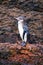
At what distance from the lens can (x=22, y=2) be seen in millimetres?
13297

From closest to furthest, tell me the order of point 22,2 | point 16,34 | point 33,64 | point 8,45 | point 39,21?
point 33,64 → point 8,45 → point 16,34 → point 39,21 → point 22,2

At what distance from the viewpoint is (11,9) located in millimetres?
12805

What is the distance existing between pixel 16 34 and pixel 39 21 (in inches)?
70.2

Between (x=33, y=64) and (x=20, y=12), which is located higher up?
(x=20, y=12)

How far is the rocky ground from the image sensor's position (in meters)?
7.68

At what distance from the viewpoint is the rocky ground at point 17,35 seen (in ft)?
25.2

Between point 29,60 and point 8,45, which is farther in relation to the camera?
point 8,45

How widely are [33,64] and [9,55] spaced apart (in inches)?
32.8

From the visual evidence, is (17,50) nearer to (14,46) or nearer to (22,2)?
(14,46)

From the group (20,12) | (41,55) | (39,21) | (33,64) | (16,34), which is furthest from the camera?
(20,12)

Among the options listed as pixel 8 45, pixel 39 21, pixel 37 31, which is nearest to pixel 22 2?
pixel 39 21

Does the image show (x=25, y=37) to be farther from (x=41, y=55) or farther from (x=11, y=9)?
(x=11, y=9)

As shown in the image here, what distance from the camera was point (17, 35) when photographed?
32.4 feet

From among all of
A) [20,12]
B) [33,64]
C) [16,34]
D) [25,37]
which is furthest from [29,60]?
[20,12]
